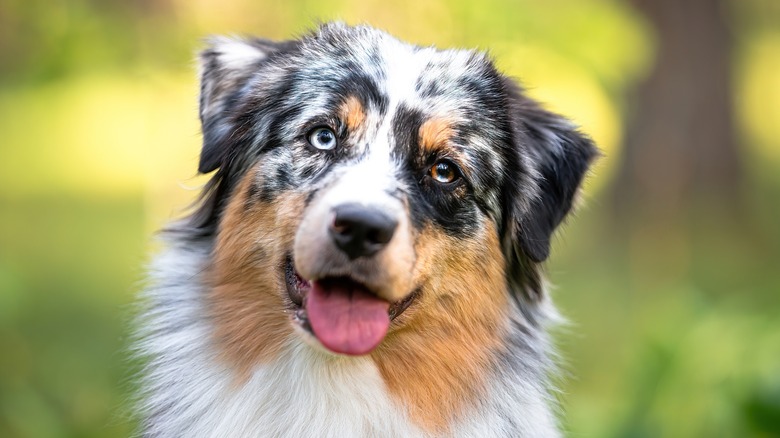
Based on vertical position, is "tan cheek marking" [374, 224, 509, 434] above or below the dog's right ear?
below

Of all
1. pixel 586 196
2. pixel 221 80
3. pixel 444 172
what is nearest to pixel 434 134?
pixel 444 172

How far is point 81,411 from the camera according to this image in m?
6.37

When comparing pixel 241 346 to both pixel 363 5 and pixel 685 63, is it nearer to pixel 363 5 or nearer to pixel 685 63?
pixel 363 5

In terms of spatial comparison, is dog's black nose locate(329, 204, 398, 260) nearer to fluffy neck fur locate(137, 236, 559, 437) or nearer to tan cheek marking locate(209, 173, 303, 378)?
tan cheek marking locate(209, 173, 303, 378)

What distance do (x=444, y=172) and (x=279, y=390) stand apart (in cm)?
117

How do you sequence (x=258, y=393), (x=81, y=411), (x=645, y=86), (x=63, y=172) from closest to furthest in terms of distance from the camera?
(x=258, y=393) → (x=81, y=411) → (x=645, y=86) → (x=63, y=172)

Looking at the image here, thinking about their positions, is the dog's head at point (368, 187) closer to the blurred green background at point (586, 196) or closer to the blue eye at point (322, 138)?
the blue eye at point (322, 138)

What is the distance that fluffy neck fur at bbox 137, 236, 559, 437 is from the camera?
404 centimetres

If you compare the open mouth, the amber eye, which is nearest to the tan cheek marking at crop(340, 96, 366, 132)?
the amber eye

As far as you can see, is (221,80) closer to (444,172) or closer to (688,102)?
(444,172)

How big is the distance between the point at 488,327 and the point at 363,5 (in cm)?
320

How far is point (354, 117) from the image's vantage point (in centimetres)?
406

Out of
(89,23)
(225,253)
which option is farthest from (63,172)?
(225,253)

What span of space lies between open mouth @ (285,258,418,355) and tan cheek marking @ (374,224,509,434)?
0.81 ft
